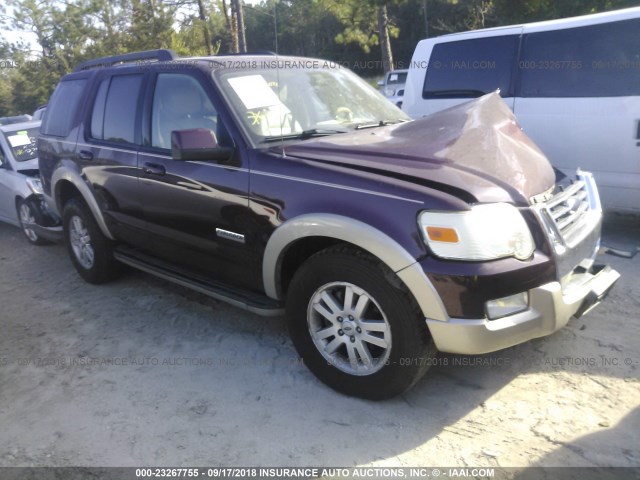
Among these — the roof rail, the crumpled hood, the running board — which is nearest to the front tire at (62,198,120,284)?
the running board

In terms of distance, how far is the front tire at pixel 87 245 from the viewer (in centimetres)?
500

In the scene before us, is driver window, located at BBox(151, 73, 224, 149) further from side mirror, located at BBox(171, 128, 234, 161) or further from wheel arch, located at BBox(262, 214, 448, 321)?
wheel arch, located at BBox(262, 214, 448, 321)

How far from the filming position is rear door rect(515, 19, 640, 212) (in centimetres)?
500

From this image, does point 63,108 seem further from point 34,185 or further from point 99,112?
point 34,185

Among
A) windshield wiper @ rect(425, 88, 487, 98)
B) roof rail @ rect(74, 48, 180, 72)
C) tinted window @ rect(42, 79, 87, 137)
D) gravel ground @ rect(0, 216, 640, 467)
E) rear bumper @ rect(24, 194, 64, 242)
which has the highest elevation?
roof rail @ rect(74, 48, 180, 72)

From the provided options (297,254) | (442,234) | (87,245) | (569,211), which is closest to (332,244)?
(297,254)

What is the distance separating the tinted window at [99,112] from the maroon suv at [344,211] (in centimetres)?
8

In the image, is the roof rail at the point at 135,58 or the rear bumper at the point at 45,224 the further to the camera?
the rear bumper at the point at 45,224

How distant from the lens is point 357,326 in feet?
9.90

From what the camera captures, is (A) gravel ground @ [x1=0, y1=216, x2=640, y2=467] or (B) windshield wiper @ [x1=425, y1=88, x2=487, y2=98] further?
(B) windshield wiper @ [x1=425, y1=88, x2=487, y2=98]

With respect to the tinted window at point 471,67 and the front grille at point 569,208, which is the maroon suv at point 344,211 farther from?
the tinted window at point 471,67

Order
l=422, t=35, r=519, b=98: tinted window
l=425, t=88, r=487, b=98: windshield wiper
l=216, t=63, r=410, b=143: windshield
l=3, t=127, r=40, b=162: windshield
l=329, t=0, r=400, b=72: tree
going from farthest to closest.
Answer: l=329, t=0, r=400, b=72: tree < l=3, t=127, r=40, b=162: windshield < l=425, t=88, r=487, b=98: windshield wiper < l=422, t=35, r=519, b=98: tinted window < l=216, t=63, r=410, b=143: windshield

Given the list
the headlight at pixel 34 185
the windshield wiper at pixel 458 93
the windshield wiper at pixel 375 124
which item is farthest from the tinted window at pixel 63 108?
the windshield wiper at pixel 458 93

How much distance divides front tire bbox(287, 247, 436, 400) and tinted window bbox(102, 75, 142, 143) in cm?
215
